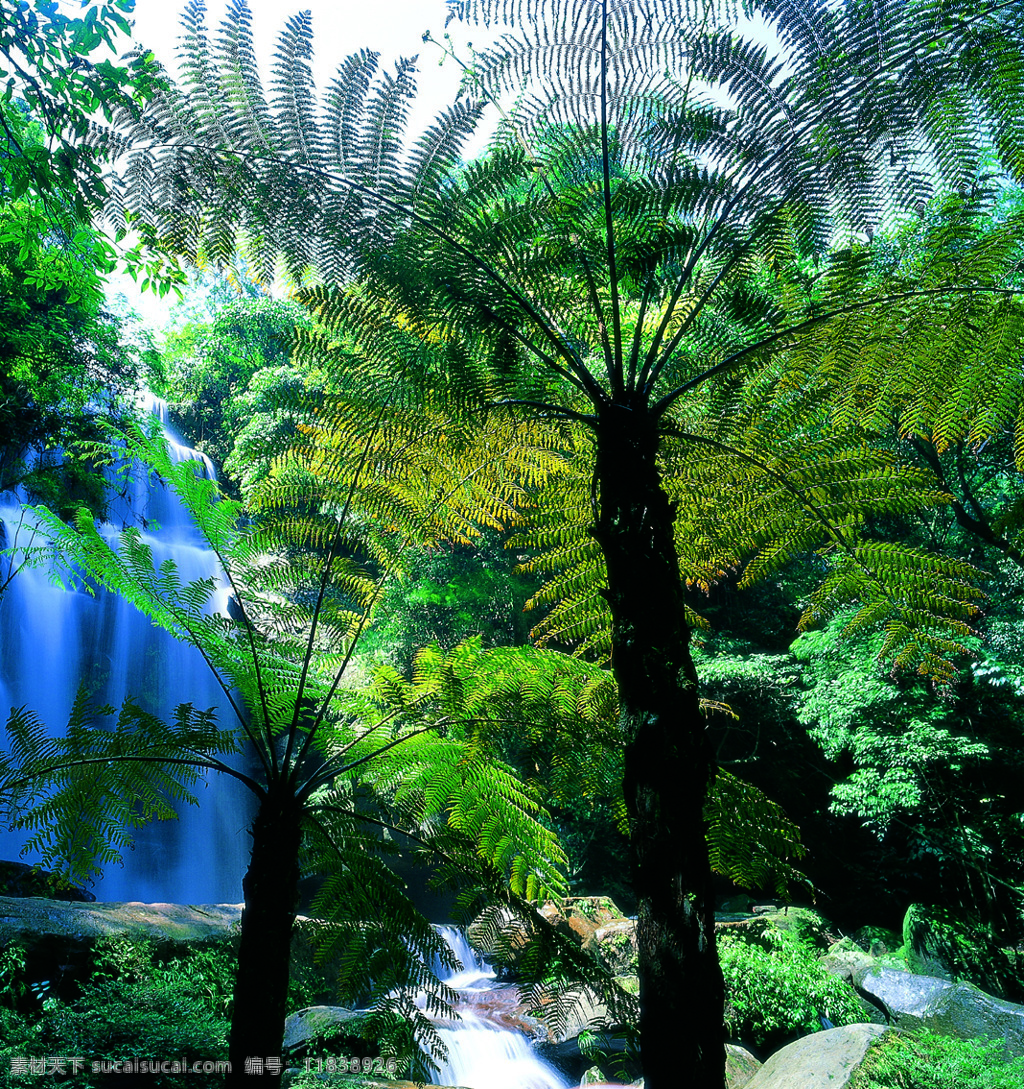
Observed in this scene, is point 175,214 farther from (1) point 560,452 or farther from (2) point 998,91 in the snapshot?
(2) point 998,91

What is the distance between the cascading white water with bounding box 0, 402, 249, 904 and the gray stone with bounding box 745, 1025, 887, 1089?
7.78 meters

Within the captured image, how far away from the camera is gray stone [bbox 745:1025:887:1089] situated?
3319mm

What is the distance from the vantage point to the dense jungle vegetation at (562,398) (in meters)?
1.39

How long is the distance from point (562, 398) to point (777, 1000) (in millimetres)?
6499

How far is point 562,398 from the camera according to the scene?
1.87m

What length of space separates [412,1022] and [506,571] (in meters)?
8.27

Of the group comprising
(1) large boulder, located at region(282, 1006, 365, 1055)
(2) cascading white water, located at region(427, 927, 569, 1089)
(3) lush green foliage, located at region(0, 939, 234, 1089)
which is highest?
(3) lush green foliage, located at region(0, 939, 234, 1089)

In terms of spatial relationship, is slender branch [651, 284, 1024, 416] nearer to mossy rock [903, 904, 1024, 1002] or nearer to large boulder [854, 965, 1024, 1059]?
large boulder [854, 965, 1024, 1059]

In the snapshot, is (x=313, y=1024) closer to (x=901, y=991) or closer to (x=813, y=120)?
(x=813, y=120)

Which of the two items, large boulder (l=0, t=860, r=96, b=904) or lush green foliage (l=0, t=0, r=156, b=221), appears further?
large boulder (l=0, t=860, r=96, b=904)

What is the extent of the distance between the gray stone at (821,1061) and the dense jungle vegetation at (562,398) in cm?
248

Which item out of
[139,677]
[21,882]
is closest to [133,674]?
[139,677]

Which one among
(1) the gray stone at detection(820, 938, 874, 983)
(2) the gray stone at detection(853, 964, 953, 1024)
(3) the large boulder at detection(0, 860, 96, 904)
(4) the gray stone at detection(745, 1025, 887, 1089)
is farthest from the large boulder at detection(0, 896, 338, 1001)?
(1) the gray stone at detection(820, 938, 874, 983)

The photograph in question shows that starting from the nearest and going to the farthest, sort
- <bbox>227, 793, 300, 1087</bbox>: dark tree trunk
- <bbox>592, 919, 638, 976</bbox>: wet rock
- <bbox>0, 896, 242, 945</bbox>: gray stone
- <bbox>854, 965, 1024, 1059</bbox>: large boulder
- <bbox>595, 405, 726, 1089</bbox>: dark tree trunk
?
<bbox>595, 405, 726, 1089</bbox>: dark tree trunk
<bbox>227, 793, 300, 1087</bbox>: dark tree trunk
<bbox>0, 896, 242, 945</bbox>: gray stone
<bbox>854, 965, 1024, 1059</bbox>: large boulder
<bbox>592, 919, 638, 976</bbox>: wet rock
